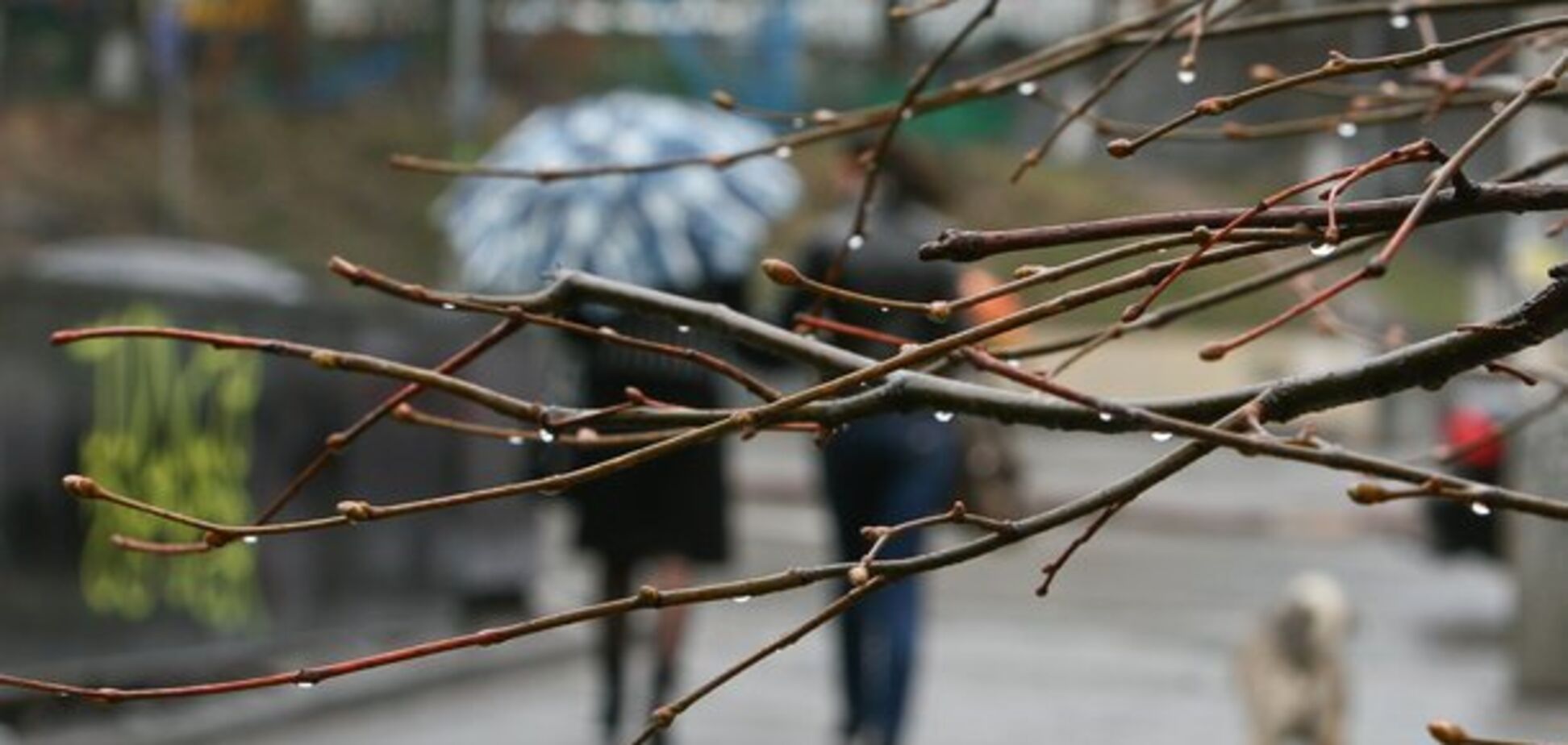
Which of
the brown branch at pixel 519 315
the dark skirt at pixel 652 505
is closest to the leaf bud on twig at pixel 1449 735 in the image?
the brown branch at pixel 519 315

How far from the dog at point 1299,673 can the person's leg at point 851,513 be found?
3.31ft

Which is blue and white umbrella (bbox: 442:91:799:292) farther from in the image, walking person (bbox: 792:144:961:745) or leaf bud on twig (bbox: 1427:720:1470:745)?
leaf bud on twig (bbox: 1427:720:1470:745)

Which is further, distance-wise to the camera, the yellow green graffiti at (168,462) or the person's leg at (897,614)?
the yellow green graffiti at (168,462)

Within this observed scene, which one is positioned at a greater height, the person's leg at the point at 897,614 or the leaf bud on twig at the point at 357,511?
the leaf bud on twig at the point at 357,511

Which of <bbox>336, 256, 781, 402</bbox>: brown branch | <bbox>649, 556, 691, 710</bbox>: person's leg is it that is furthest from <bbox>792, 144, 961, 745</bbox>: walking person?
<bbox>336, 256, 781, 402</bbox>: brown branch

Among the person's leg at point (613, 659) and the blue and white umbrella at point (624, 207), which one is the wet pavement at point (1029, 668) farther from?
the blue and white umbrella at point (624, 207)

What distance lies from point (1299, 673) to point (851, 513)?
4.17ft

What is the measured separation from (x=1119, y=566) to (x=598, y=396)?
906 cm

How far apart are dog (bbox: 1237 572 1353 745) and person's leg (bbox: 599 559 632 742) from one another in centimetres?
180

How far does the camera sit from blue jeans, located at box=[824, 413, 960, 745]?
8.80 m

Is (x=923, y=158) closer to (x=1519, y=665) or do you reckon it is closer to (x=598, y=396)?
(x=598, y=396)

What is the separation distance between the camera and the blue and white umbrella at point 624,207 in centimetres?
984

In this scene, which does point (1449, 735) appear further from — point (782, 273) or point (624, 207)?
point (624, 207)

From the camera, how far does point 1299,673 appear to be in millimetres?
8516
